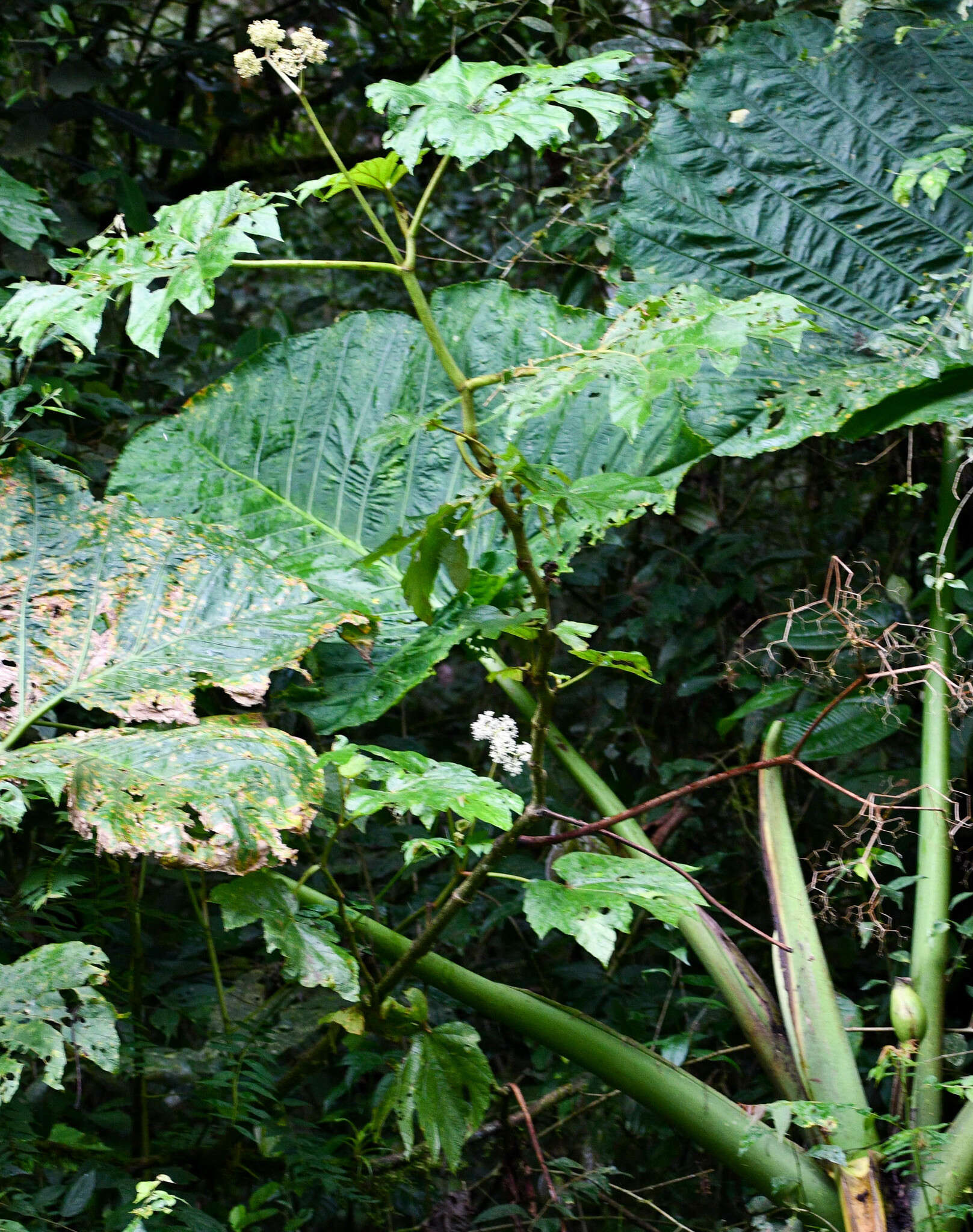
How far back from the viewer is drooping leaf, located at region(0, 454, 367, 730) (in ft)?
4.06

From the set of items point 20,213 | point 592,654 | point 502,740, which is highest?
point 20,213

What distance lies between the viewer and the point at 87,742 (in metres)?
1.17

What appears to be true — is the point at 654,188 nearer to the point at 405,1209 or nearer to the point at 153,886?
the point at 153,886

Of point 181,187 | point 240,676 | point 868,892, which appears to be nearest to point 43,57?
point 181,187

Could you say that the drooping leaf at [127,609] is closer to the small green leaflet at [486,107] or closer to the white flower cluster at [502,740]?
the white flower cluster at [502,740]

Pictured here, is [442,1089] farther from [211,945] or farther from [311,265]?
[311,265]

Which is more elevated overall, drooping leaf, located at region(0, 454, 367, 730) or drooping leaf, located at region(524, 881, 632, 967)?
drooping leaf, located at region(0, 454, 367, 730)

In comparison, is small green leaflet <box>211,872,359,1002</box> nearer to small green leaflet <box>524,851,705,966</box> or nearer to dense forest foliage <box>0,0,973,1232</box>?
dense forest foliage <box>0,0,973,1232</box>

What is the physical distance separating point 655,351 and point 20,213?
3.58ft

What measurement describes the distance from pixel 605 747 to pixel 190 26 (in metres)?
1.81

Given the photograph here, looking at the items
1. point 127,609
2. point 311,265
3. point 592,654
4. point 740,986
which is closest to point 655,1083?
point 740,986

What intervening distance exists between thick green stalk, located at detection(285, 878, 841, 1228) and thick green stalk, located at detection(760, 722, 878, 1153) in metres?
0.07

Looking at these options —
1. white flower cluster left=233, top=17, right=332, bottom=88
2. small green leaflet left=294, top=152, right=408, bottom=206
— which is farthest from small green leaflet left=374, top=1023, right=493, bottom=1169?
white flower cluster left=233, top=17, right=332, bottom=88

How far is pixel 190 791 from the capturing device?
3.45 ft
